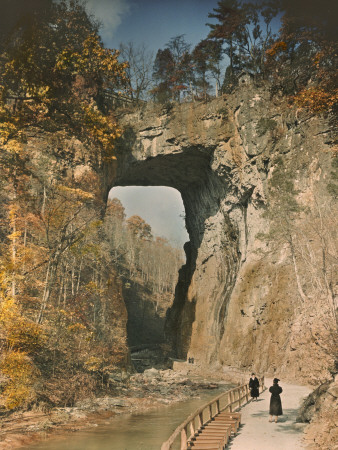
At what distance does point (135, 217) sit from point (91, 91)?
1899 inches

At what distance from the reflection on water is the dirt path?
120 inches

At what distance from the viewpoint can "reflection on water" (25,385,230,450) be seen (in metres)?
11.9

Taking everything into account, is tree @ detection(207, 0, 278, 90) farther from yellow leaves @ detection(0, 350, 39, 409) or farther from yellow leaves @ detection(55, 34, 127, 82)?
yellow leaves @ detection(0, 350, 39, 409)

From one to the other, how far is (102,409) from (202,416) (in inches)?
326

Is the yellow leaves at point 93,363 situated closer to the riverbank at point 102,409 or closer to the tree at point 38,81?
the riverbank at point 102,409

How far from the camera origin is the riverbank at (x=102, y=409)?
1293 cm

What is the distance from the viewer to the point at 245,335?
1033 inches

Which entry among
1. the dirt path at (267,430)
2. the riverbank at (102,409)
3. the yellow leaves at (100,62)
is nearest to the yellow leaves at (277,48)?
the yellow leaves at (100,62)

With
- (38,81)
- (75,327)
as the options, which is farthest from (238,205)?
(38,81)

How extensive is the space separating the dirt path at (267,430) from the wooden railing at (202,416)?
0.43 m

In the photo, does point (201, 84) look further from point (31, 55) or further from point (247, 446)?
point (247, 446)

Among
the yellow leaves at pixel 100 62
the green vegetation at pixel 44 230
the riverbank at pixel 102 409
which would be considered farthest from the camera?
the yellow leaves at pixel 100 62

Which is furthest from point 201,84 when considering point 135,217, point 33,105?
point 135,217

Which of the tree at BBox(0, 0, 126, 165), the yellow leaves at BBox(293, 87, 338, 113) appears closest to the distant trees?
the yellow leaves at BBox(293, 87, 338, 113)
